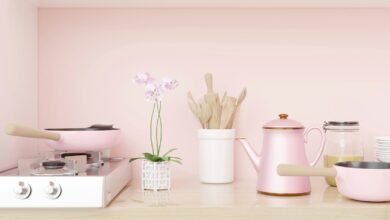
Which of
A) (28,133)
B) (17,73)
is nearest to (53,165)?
(28,133)

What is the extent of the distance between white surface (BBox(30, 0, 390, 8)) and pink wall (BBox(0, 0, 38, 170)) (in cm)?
11

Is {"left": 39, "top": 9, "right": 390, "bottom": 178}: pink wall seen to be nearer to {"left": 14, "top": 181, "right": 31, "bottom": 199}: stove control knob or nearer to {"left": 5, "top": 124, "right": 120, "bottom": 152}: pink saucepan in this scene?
{"left": 5, "top": 124, "right": 120, "bottom": 152}: pink saucepan

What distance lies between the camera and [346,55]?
159 cm

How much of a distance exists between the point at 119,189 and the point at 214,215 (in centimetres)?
29

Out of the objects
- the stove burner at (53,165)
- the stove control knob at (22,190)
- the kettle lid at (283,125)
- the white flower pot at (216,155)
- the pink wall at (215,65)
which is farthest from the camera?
the pink wall at (215,65)

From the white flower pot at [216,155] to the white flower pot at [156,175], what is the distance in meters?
0.17

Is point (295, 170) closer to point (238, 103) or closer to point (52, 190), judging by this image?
point (238, 103)

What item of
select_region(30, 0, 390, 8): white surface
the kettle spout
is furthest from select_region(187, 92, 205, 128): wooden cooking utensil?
select_region(30, 0, 390, 8): white surface

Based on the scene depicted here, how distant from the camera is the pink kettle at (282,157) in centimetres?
124

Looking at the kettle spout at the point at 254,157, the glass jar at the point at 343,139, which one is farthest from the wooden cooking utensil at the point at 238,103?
the glass jar at the point at 343,139

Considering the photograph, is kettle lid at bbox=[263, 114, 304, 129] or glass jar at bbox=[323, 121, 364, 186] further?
glass jar at bbox=[323, 121, 364, 186]

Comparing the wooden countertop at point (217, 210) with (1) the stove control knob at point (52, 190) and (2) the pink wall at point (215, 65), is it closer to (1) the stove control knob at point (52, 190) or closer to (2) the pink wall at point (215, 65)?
(1) the stove control knob at point (52, 190)

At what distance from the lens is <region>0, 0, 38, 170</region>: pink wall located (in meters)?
1.30

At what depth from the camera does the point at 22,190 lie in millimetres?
1038
